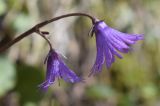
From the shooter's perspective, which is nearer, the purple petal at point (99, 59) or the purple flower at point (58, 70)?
the purple petal at point (99, 59)

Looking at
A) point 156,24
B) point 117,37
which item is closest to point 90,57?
point 156,24

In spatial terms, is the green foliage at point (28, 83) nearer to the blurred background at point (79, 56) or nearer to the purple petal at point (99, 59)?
the blurred background at point (79, 56)

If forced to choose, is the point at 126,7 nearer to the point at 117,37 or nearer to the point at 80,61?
the point at 80,61

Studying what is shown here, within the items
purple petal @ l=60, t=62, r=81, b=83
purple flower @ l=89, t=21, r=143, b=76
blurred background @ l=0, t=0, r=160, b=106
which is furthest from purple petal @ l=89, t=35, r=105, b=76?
blurred background @ l=0, t=0, r=160, b=106

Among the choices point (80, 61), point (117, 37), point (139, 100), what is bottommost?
point (139, 100)

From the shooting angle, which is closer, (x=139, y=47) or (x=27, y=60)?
(x=27, y=60)

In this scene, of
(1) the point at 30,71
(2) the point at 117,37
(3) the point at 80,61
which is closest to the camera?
(2) the point at 117,37

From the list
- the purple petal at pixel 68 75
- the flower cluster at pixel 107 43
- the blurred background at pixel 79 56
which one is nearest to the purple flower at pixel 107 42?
the flower cluster at pixel 107 43
